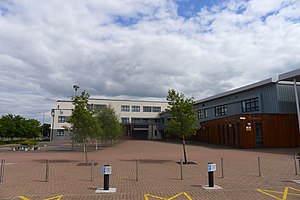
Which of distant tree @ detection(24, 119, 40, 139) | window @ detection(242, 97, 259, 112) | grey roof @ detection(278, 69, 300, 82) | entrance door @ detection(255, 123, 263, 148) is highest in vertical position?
grey roof @ detection(278, 69, 300, 82)

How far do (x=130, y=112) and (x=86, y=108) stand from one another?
6257 cm

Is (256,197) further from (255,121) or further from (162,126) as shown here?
(162,126)

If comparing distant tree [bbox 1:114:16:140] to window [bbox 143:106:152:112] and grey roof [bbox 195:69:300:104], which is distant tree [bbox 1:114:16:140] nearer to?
window [bbox 143:106:152:112]

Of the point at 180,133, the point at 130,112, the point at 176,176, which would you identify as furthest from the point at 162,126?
the point at 176,176

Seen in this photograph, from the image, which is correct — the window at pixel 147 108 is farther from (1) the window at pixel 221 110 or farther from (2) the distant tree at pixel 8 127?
(1) the window at pixel 221 110

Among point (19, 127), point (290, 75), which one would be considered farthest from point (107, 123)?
point (19, 127)

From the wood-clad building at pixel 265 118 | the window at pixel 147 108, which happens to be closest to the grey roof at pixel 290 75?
the wood-clad building at pixel 265 118

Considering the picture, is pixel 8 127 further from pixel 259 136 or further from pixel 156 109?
pixel 259 136

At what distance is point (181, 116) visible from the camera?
67.5 ft

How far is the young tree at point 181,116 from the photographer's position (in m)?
20.4

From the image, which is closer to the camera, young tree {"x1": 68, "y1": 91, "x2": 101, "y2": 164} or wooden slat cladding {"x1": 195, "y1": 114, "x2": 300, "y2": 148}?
young tree {"x1": 68, "y1": 91, "x2": 101, "y2": 164}

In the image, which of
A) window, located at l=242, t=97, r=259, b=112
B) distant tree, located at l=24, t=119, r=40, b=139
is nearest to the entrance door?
window, located at l=242, t=97, r=259, b=112

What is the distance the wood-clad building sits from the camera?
33.2 meters

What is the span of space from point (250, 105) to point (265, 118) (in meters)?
6.84
